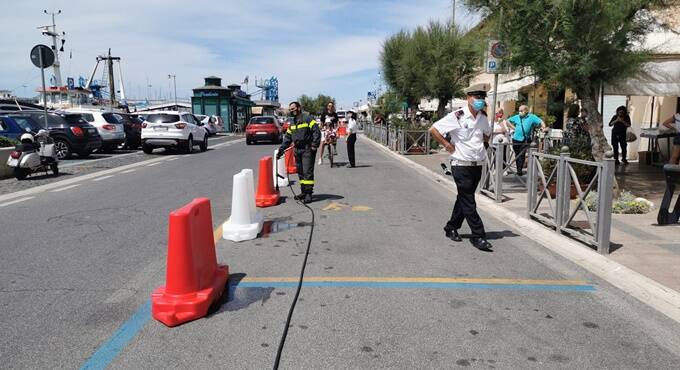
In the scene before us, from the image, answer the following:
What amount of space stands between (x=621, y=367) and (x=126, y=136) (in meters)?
22.8

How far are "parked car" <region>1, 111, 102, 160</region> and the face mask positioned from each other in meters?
14.6

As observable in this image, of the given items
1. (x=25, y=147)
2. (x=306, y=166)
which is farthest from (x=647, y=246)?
(x=25, y=147)

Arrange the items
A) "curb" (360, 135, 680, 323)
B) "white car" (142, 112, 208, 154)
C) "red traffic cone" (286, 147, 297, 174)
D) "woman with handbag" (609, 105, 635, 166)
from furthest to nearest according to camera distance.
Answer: "white car" (142, 112, 208, 154), "woman with handbag" (609, 105, 635, 166), "red traffic cone" (286, 147, 297, 174), "curb" (360, 135, 680, 323)

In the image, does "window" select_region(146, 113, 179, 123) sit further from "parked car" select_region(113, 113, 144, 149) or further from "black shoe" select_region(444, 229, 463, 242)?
"black shoe" select_region(444, 229, 463, 242)

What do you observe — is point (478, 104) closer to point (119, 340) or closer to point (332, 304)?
point (332, 304)

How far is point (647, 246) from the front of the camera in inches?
239

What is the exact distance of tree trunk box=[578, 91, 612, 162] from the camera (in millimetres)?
9234

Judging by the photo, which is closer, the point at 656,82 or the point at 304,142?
the point at 304,142

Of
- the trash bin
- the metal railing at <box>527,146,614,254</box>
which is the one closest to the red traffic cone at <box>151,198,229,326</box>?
the metal railing at <box>527,146,614,254</box>

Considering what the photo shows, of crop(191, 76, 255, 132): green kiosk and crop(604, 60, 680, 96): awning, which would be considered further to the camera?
crop(191, 76, 255, 132): green kiosk

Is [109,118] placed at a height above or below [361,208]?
above

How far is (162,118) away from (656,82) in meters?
16.9

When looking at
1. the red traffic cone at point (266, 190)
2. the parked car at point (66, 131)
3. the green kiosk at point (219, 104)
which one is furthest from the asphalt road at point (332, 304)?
the green kiosk at point (219, 104)

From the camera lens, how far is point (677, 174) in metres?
7.15
